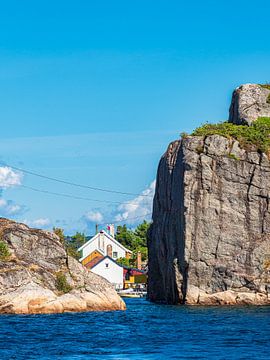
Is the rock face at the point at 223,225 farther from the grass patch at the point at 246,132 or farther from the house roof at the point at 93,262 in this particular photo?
the house roof at the point at 93,262

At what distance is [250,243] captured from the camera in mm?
80688

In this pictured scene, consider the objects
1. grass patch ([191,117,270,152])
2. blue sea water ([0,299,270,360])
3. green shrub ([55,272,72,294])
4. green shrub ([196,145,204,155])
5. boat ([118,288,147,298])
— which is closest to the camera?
blue sea water ([0,299,270,360])

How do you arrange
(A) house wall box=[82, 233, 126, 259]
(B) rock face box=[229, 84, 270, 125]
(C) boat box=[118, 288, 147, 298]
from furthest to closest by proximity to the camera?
(A) house wall box=[82, 233, 126, 259]
(C) boat box=[118, 288, 147, 298]
(B) rock face box=[229, 84, 270, 125]

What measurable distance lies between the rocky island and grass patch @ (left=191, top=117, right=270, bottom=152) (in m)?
0.10

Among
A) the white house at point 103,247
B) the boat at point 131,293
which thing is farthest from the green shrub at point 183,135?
the white house at point 103,247

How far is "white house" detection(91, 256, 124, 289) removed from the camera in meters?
137

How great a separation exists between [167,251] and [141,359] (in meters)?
52.3

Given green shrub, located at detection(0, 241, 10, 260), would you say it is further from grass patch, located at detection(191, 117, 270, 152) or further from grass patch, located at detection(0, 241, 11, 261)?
grass patch, located at detection(191, 117, 270, 152)

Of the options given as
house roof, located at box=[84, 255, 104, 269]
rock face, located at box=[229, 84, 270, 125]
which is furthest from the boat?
rock face, located at box=[229, 84, 270, 125]

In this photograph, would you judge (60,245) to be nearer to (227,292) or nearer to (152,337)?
(227,292)

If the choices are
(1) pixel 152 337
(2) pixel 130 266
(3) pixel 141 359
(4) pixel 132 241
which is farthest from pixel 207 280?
(4) pixel 132 241

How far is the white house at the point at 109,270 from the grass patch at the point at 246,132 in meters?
55.6

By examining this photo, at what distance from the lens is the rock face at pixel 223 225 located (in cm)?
7969

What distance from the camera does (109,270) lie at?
13762 cm
